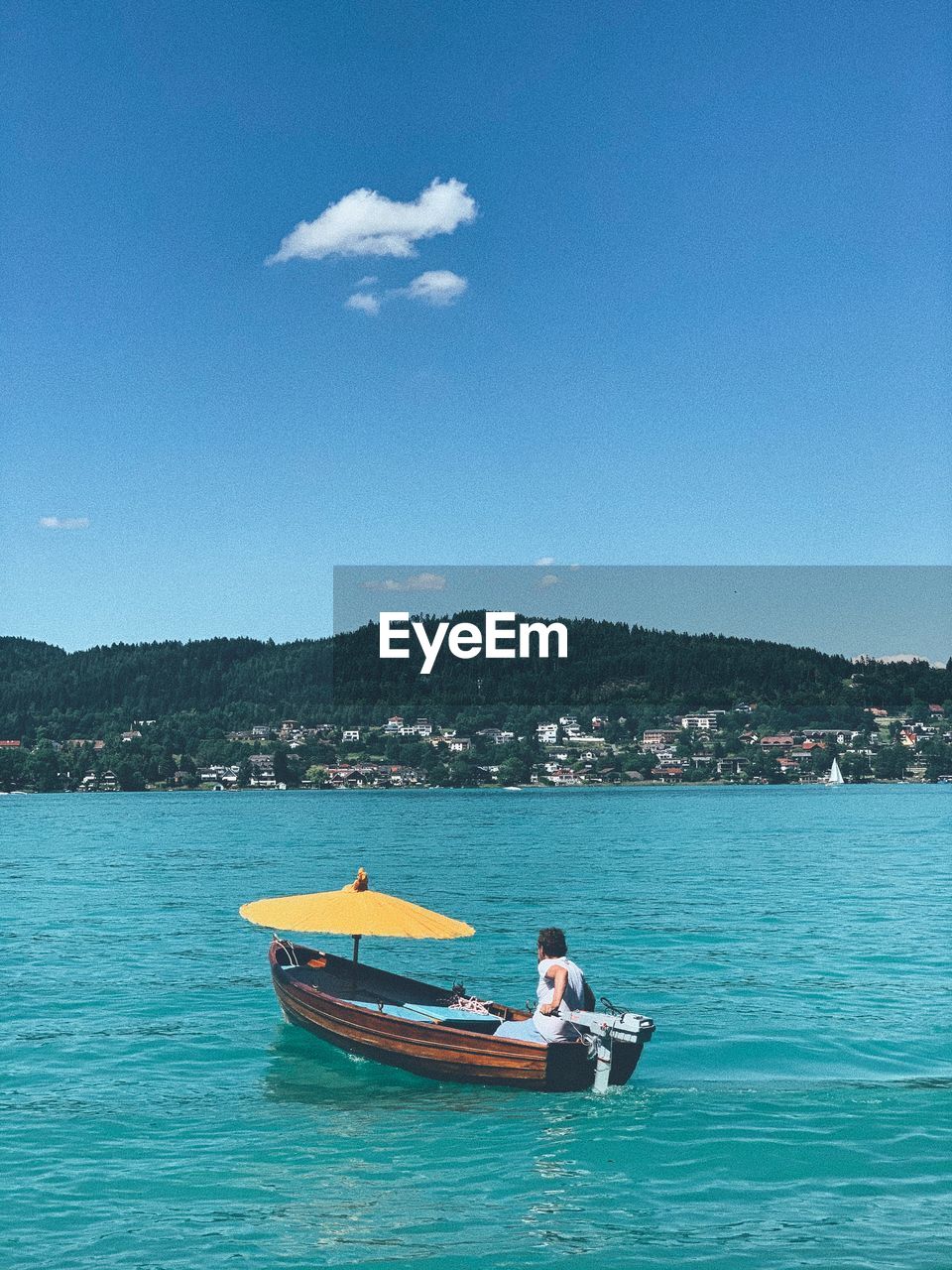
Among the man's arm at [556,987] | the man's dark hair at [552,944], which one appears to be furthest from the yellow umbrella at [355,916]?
the man's arm at [556,987]

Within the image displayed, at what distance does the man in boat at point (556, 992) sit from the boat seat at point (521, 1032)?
6.5 inches

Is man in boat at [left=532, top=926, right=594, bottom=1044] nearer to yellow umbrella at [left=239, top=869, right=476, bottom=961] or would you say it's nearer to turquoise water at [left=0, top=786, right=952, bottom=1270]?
turquoise water at [left=0, top=786, right=952, bottom=1270]

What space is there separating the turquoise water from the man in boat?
1.13m

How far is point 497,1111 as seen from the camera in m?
18.2

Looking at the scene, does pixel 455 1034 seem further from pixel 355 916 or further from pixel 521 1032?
pixel 355 916

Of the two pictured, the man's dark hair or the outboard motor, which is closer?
the outboard motor

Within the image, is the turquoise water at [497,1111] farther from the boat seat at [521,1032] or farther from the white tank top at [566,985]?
the white tank top at [566,985]

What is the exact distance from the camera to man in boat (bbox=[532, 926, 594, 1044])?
18.3 metres

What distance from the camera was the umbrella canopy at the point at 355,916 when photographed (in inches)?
807

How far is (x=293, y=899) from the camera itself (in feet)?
71.1

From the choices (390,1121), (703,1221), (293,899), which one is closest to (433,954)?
(293,899)

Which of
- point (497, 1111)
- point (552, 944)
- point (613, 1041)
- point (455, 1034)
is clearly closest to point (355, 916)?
point (455, 1034)

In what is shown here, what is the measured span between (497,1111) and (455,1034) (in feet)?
4.53

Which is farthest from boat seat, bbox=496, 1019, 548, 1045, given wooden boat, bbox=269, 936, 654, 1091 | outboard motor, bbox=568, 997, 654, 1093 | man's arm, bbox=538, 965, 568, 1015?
outboard motor, bbox=568, 997, 654, 1093
